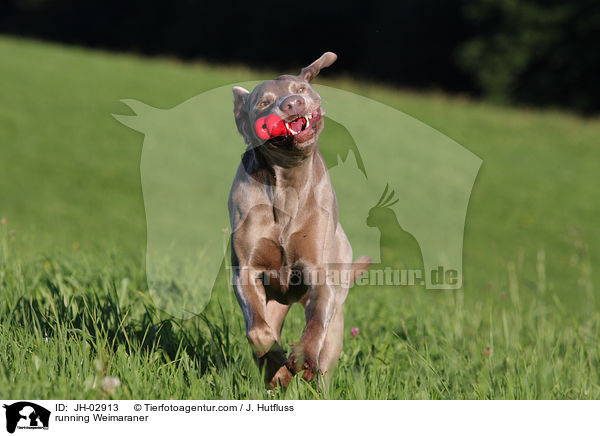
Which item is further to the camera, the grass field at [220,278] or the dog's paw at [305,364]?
the grass field at [220,278]

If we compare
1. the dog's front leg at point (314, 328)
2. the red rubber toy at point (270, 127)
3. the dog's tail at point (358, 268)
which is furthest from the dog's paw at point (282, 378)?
the red rubber toy at point (270, 127)

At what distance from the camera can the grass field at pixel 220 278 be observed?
3.56m

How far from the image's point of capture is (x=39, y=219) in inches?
522

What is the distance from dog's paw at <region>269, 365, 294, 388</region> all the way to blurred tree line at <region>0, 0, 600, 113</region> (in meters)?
38.6

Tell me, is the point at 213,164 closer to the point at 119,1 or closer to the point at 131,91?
the point at 131,91

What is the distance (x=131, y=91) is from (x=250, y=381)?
63.7ft

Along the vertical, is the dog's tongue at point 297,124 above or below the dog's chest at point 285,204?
above

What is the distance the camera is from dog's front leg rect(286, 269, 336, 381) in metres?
2.79

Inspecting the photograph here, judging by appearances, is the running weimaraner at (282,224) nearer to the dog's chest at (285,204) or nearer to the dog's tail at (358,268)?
the dog's chest at (285,204)

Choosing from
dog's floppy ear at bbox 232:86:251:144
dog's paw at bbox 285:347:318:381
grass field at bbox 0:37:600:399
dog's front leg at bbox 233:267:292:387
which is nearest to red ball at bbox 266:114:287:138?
dog's floppy ear at bbox 232:86:251:144

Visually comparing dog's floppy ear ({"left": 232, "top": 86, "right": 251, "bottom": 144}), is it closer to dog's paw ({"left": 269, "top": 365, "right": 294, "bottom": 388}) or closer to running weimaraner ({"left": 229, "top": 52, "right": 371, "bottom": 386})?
running weimaraner ({"left": 229, "top": 52, "right": 371, "bottom": 386})

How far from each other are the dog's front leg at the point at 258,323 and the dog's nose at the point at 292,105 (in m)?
0.74
